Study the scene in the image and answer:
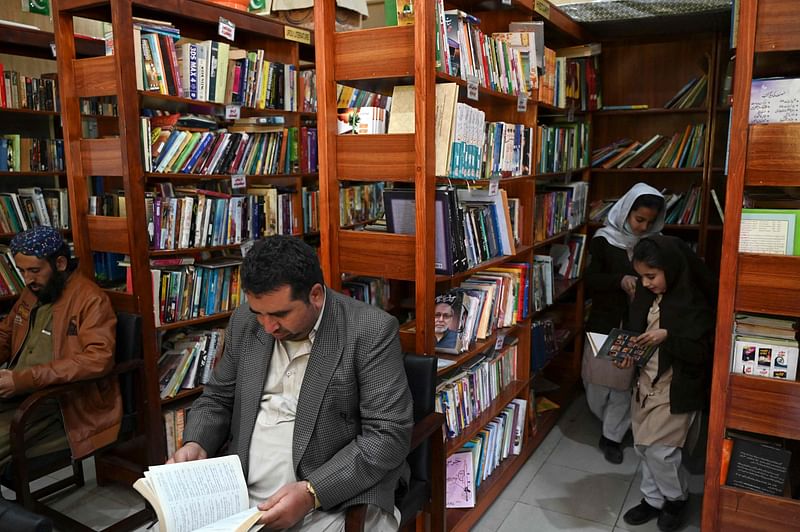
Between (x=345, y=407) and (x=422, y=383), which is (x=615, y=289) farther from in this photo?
(x=345, y=407)

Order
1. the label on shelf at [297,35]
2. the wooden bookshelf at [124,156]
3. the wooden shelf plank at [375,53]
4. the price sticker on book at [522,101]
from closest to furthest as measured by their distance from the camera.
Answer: the wooden shelf plank at [375,53], the wooden bookshelf at [124,156], the price sticker on book at [522,101], the label on shelf at [297,35]

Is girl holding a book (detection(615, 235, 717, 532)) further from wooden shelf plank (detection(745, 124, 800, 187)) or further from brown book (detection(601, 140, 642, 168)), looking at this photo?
brown book (detection(601, 140, 642, 168))

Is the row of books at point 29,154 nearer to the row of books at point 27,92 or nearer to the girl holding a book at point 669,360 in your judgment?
the row of books at point 27,92

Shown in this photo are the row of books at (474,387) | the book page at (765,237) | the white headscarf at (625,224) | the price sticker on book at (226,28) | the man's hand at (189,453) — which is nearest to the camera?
the man's hand at (189,453)

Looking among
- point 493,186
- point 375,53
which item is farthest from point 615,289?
point 375,53

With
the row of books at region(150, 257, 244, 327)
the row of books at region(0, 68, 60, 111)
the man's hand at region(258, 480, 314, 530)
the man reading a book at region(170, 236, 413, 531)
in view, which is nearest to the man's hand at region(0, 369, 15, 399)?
the row of books at region(150, 257, 244, 327)

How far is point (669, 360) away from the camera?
2637 mm

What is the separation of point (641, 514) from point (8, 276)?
380cm

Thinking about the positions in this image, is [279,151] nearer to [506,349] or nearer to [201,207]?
[201,207]

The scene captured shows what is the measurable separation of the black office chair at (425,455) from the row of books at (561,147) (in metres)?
1.53

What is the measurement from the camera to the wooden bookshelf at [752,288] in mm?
1961

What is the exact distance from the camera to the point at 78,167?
2869 mm

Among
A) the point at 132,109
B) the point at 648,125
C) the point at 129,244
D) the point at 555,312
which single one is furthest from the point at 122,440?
the point at 648,125

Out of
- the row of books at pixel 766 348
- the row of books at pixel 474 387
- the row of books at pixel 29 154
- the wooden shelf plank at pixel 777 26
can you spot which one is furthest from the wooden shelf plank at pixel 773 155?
the row of books at pixel 29 154
